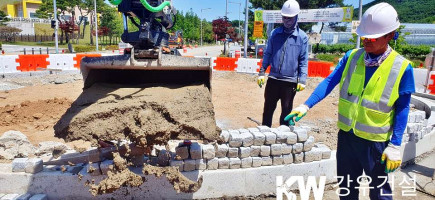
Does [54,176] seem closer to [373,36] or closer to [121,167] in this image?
[121,167]

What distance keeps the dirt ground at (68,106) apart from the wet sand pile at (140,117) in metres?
2.59

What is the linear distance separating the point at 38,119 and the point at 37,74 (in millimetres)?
6489

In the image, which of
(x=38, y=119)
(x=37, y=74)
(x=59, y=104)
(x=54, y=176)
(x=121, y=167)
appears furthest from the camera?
(x=37, y=74)

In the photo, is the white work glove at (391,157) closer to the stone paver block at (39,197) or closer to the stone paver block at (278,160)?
the stone paver block at (278,160)

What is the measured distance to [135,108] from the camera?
8.80 ft

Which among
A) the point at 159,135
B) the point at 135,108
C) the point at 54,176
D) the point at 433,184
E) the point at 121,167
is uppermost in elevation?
the point at 135,108

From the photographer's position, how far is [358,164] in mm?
2820

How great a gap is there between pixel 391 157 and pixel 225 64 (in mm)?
12022

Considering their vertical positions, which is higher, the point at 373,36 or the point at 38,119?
the point at 373,36

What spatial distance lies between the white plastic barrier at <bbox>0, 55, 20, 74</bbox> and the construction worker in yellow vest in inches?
479

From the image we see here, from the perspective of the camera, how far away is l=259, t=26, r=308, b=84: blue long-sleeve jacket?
13.8 feet

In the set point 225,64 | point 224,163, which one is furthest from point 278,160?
point 225,64

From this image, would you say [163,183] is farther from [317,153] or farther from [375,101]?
[375,101]

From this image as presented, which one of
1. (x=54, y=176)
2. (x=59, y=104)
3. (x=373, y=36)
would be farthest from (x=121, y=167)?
(x=59, y=104)
